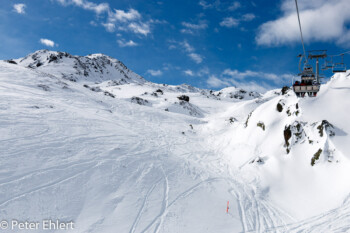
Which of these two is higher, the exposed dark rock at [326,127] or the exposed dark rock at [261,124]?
the exposed dark rock at [261,124]

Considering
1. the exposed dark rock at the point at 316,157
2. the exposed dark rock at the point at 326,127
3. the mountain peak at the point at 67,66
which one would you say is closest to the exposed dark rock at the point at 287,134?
the exposed dark rock at the point at 326,127

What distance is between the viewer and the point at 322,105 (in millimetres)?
17984

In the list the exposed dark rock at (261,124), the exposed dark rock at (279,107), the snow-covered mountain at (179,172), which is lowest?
the snow-covered mountain at (179,172)

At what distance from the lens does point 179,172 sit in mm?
15617

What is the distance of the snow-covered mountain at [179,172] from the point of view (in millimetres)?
9938

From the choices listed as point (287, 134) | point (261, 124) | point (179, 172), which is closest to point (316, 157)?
point (287, 134)

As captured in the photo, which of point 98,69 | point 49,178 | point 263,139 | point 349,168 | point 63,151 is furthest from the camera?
point 98,69

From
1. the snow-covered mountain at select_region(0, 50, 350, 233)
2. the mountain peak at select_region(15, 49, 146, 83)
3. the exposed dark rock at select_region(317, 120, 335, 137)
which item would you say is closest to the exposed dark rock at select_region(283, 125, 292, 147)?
the snow-covered mountain at select_region(0, 50, 350, 233)

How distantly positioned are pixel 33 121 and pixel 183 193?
1431 cm

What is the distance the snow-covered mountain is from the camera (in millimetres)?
9938

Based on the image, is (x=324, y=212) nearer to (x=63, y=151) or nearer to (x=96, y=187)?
(x=96, y=187)

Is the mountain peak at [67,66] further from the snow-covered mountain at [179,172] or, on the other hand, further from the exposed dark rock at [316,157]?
the exposed dark rock at [316,157]

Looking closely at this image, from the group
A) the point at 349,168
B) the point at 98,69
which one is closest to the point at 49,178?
the point at 349,168

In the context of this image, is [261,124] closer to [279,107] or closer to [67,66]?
[279,107]
